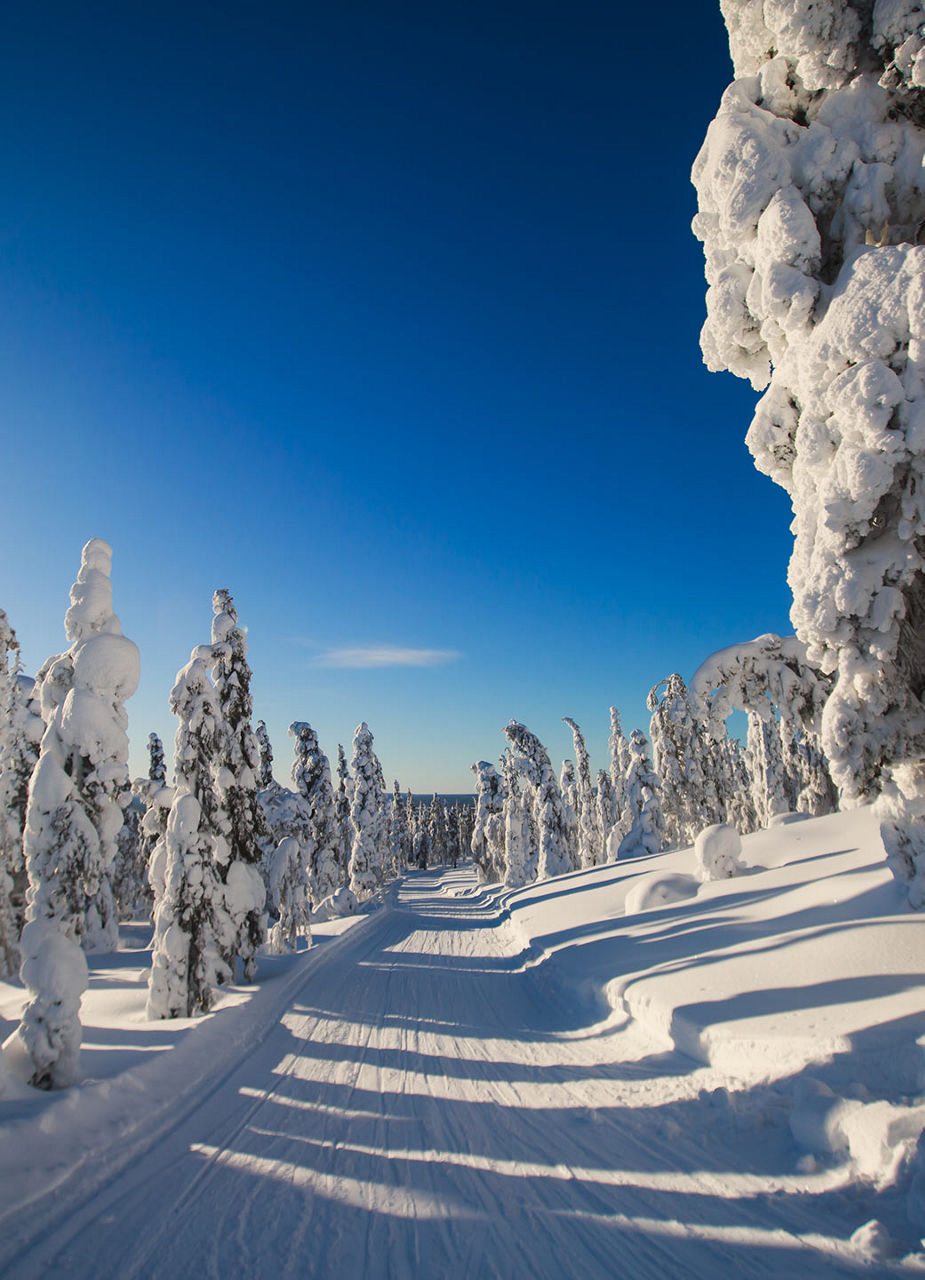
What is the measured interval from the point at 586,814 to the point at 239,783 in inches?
2125

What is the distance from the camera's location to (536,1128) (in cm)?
553

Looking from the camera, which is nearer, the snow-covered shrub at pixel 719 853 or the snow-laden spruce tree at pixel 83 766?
the snow-laden spruce tree at pixel 83 766

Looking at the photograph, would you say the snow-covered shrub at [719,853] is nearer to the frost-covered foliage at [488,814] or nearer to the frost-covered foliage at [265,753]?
the frost-covered foliage at [265,753]

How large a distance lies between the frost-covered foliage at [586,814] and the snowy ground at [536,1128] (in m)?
44.5

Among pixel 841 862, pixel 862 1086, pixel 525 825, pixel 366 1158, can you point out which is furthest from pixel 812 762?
pixel 366 1158

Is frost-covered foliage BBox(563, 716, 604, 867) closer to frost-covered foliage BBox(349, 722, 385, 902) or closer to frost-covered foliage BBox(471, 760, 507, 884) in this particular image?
frost-covered foliage BBox(471, 760, 507, 884)

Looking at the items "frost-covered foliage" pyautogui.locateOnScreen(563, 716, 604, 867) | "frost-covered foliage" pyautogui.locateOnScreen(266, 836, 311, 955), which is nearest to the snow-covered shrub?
"frost-covered foliage" pyautogui.locateOnScreen(266, 836, 311, 955)

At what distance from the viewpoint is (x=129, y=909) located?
42594 mm

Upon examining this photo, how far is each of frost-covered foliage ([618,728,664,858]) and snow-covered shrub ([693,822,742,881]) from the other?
15.0 meters

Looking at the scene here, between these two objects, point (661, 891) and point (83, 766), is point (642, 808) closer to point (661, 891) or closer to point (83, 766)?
point (661, 891)

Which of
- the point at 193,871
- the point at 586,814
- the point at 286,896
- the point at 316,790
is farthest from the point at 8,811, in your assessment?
→ the point at 586,814

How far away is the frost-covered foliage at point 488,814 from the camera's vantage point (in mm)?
47906

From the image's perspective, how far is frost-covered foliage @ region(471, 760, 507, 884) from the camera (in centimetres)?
4791

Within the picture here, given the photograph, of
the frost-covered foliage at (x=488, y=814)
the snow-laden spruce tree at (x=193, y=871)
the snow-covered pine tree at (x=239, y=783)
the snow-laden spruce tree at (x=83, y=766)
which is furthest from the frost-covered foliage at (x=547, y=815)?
the snow-laden spruce tree at (x=83, y=766)
